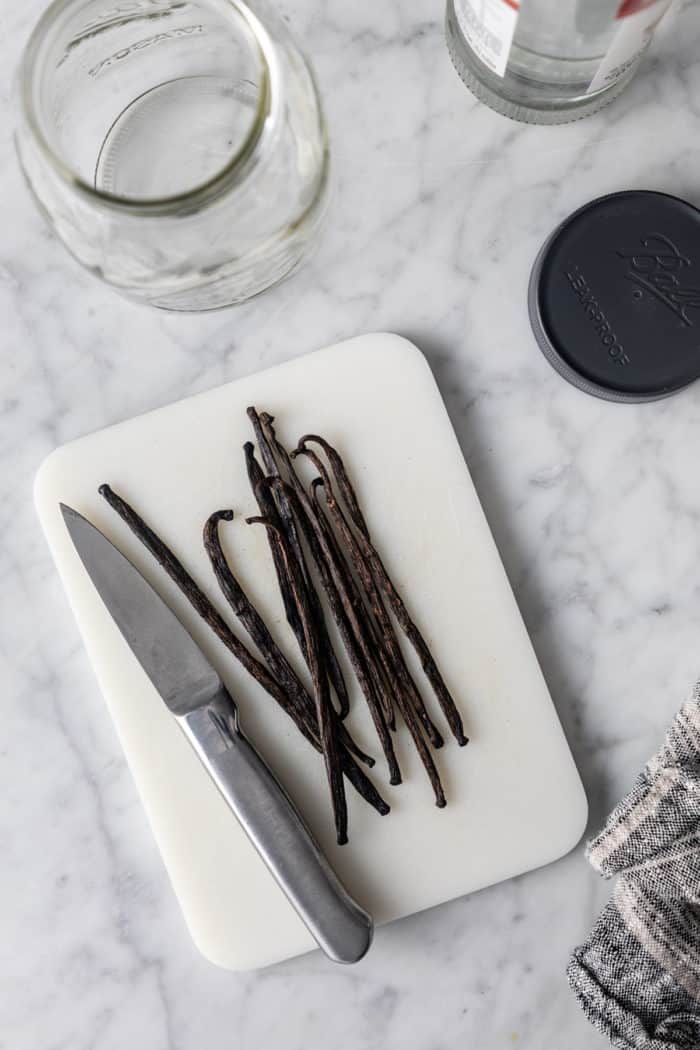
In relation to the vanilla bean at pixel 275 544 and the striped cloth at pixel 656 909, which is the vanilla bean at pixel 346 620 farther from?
the striped cloth at pixel 656 909

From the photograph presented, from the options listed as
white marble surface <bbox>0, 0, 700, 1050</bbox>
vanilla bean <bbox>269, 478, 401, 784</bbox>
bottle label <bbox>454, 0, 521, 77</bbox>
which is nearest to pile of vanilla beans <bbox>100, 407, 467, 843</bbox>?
vanilla bean <bbox>269, 478, 401, 784</bbox>

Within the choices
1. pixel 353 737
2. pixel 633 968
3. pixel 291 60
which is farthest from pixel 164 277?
pixel 633 968

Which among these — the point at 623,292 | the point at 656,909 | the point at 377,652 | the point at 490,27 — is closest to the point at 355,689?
the point at 377,652

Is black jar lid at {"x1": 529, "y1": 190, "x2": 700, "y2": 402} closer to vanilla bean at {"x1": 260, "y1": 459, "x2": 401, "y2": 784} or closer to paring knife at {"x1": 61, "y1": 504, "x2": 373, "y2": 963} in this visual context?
vanilla bean at {"x1": 260, "y1": 459, "x2": 401, "y2": 784}

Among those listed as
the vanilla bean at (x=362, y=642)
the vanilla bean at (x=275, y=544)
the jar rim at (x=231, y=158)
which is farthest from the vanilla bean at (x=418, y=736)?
the jar rim at (x=231, y=158)

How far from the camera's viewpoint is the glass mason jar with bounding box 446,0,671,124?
783 millimetres

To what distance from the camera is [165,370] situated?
1006 mm

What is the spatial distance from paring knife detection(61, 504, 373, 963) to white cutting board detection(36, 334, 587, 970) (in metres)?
0.03

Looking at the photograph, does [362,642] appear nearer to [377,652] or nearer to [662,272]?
[377,652]

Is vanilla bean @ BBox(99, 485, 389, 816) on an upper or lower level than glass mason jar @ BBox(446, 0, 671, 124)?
lower

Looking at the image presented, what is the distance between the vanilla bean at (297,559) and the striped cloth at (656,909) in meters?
0.30

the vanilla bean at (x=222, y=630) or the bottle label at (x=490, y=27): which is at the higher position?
the bottle label at (x=490, y=27)

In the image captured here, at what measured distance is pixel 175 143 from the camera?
3.13 ft

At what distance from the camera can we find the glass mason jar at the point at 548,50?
783mm
